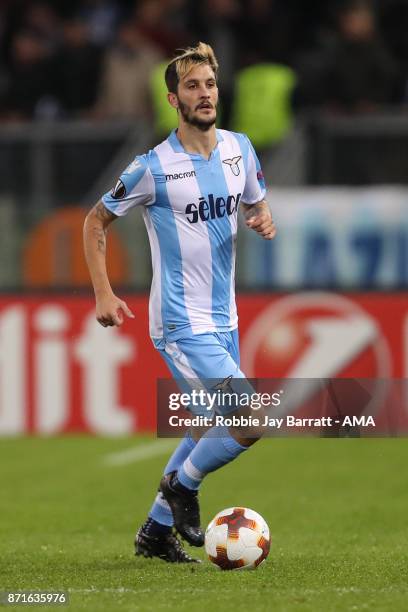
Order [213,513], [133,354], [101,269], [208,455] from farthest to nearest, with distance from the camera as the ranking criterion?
[133,354] < [213,513] < [208,455] < [101,269]

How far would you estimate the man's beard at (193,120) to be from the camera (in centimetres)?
653

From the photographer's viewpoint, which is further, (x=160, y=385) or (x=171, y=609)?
(x=160, y=385)

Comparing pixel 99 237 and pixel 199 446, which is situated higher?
pixel 99 237

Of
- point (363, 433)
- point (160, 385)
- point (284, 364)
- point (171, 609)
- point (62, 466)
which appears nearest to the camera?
point (171, 609)

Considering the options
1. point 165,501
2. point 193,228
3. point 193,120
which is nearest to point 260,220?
point 193,228

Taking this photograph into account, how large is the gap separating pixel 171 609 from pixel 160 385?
146cm

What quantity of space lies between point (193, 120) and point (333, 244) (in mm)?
5951

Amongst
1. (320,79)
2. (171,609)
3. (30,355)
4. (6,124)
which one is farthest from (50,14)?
(171,609)

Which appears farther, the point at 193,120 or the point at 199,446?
the point at 199,446

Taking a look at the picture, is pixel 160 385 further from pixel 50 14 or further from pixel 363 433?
pixel 50 14

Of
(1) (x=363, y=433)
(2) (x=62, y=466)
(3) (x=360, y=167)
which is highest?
(3) (x=360, y=167)

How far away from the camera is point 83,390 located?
41.1ft

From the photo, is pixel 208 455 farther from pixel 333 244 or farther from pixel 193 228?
pixel 333 244

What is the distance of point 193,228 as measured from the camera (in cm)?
661
